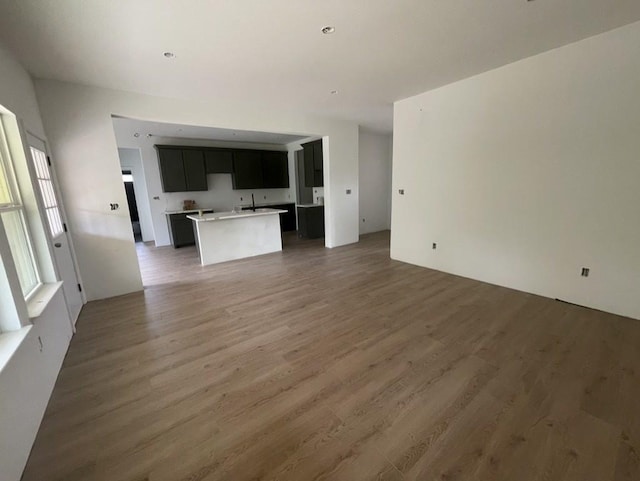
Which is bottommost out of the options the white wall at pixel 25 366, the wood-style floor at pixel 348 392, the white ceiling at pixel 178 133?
the wood-style floor at pixel 348 392

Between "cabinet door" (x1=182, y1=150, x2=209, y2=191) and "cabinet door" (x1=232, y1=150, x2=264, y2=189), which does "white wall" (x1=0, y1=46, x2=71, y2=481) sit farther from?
"cabinet door" (x1=232, y1=150, x2=264, y2=189)

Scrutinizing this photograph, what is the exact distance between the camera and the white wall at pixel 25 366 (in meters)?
1.29

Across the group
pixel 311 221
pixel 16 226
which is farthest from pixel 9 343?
pixel 311 221

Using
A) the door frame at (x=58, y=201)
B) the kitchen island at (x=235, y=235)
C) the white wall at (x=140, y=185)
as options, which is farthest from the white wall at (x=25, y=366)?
the white wall at (x=140, y=185)

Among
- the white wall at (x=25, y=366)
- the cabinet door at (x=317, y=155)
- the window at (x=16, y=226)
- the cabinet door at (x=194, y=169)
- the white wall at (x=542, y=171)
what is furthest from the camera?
the cabinet door at (x=194, y=169)

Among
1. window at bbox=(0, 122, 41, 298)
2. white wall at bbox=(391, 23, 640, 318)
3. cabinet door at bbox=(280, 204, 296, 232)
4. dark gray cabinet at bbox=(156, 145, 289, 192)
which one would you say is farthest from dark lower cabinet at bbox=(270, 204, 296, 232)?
window at bbox=(0, 122, 41, 298)

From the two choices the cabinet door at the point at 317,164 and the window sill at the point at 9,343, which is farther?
the cabinet door at the point at 317,164

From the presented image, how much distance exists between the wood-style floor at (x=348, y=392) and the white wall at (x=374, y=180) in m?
4.38

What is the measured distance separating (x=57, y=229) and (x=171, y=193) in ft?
13.2

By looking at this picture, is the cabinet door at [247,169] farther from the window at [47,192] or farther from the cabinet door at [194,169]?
the window at [47,192]

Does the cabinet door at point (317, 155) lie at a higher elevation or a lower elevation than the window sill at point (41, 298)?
higher

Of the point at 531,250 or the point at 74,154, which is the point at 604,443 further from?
the point at 74,154

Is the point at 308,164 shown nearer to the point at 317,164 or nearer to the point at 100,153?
the point at 317,164

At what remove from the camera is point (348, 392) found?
180 centimetres
